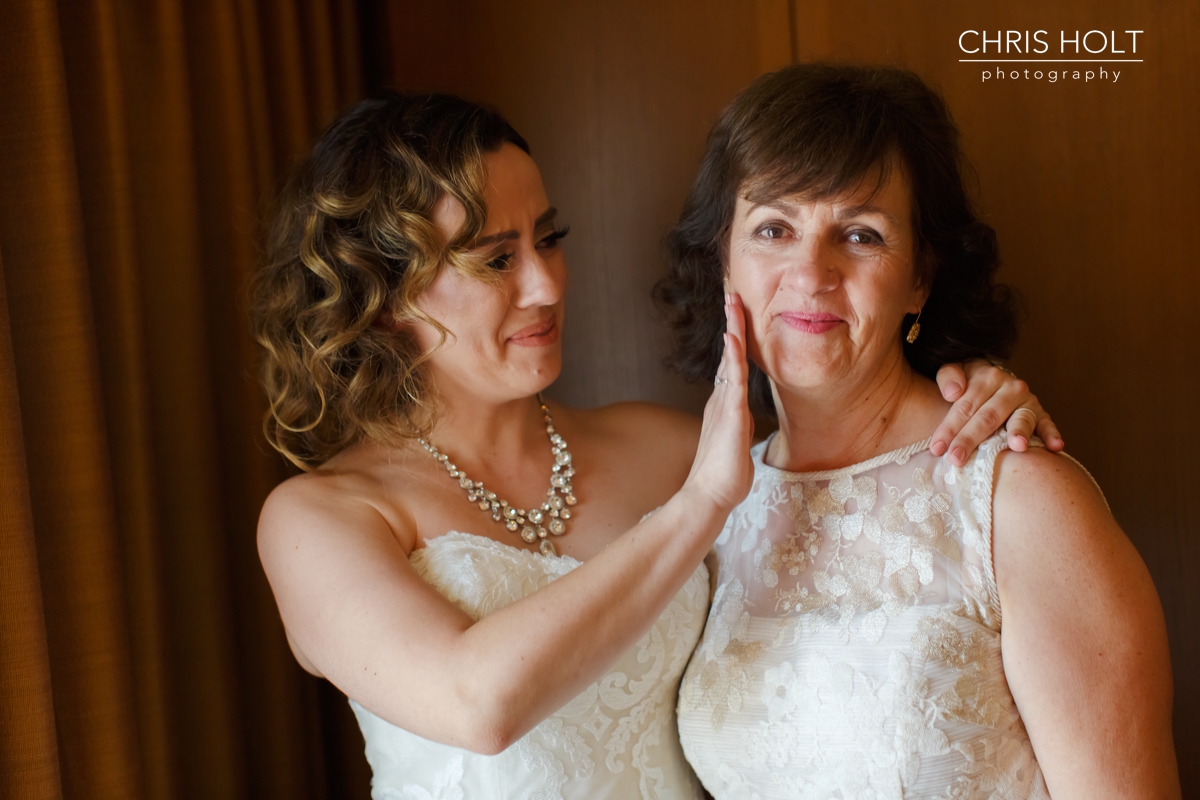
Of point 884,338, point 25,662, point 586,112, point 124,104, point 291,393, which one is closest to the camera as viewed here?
point 25,662

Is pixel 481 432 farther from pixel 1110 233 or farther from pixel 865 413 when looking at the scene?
pixel 1110 233

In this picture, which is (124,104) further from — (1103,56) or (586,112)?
(1103,56)

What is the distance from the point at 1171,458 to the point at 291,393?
1673mm

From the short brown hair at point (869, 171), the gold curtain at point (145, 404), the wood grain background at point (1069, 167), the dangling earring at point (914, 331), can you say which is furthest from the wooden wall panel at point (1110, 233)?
the gold curtain at point (145, 404)

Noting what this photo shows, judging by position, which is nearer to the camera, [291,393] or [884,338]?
[884,338]

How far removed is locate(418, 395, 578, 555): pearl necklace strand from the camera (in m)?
1.74

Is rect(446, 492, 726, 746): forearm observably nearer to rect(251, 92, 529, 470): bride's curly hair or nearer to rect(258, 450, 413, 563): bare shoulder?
rect(258, 450, 413, 563): bare shoulder

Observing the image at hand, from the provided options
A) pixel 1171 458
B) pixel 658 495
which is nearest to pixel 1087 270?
pixel 1171 458

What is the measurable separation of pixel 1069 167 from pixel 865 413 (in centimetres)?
72

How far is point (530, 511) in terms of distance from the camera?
1771mm

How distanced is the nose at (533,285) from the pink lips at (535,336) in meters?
0.04

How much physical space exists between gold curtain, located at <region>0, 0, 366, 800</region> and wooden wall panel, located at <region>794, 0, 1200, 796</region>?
1273 mm

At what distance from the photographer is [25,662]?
1327mm

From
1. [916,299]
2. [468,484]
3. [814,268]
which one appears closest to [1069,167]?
[916,299]
